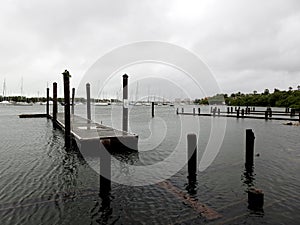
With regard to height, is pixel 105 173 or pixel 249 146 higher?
pixel 249 146

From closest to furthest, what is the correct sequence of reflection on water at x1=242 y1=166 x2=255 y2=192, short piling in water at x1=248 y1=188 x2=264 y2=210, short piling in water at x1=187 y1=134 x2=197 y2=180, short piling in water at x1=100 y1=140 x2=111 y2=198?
short piling in water at x1=248 y1=188 x2=264 y2=210 → short piling in water at x1=100 y1=140 x2=111 y2=198 → reflection on water at x1=242 y1=166 x2=255 y2=192 → short piling in water at x1=187 y1=134 x2=197 y2=180

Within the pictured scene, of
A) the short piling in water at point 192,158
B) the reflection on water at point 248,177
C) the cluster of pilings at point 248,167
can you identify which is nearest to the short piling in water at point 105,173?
the cluster of pilings at point 248,167

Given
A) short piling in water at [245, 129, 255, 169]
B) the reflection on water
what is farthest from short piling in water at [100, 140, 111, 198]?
short piling in water at [245, 129, 255, 169]

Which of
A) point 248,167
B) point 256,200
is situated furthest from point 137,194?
point 248,167

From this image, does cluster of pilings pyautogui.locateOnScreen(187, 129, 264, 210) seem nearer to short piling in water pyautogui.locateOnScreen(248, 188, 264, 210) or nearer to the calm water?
short piling in water pyautogui.locateOnScreen(248, 188, 264, 210)

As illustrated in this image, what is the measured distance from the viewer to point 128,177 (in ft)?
39.3

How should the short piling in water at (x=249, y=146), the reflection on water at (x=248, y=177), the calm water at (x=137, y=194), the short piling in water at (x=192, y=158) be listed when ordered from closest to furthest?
the calm water at (x=137, y=194)
the reflection on water at (x=248, y=177)
the short piling in water at (x=192, y=158)
the short piling in water at (x=249, y=146)

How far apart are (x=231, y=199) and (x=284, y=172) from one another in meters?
5.18

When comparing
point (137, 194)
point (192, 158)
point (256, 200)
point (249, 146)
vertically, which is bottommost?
point (137, 194)

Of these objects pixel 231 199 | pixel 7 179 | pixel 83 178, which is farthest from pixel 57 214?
pixel 231 199

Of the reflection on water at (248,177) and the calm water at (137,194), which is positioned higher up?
the reflection on water at (248,177)

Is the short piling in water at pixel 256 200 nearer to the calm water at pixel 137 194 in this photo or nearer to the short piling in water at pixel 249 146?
the calm water at pixel 137 194

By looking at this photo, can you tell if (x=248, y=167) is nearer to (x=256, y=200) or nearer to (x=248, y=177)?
(x=248, y=177)

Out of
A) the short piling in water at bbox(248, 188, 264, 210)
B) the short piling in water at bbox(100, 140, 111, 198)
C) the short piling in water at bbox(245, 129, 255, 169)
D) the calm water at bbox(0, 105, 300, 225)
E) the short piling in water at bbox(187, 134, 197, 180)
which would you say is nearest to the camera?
the calm water at bbox(0, 105, 300, 225)
